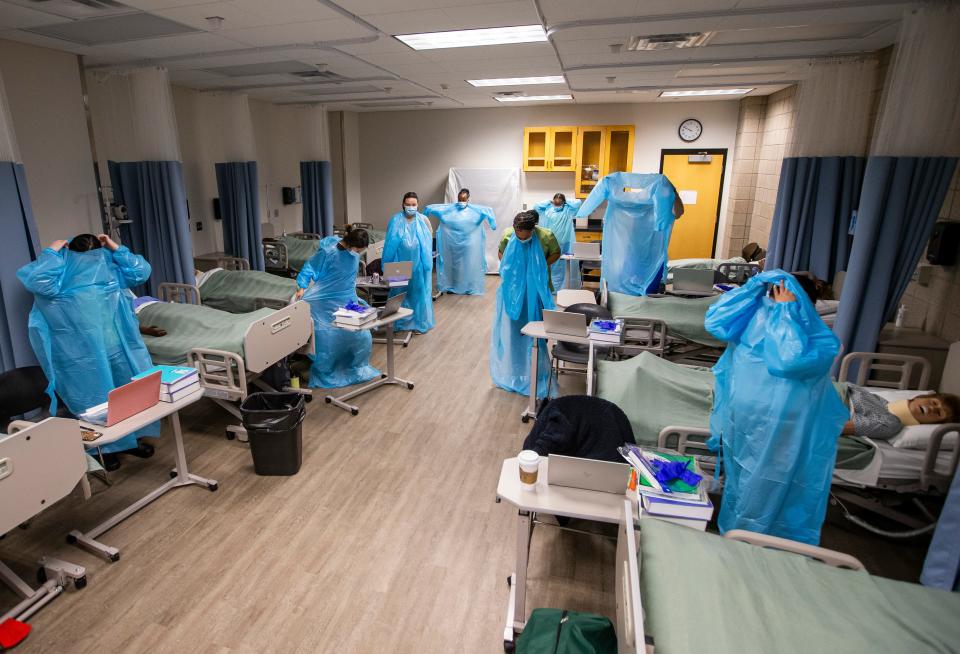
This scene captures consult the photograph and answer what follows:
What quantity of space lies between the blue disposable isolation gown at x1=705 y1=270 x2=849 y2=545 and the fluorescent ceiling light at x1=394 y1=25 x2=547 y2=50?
2570 mm

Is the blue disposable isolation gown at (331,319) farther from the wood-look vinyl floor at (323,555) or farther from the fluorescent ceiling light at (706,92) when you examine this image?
the fluorescent ceiling light at (706,92)

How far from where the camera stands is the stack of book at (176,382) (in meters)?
2.92

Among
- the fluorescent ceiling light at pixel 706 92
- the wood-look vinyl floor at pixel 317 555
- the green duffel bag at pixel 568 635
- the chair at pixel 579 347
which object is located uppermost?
the fluorescent ceiling light at pixel 706 92

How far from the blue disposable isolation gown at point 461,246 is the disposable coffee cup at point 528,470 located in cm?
558

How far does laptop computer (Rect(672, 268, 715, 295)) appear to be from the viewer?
547 cm

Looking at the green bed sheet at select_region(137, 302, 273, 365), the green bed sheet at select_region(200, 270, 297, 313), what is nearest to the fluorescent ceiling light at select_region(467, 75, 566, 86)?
the green bed sheet at select_region(200, 270, 297, 313)

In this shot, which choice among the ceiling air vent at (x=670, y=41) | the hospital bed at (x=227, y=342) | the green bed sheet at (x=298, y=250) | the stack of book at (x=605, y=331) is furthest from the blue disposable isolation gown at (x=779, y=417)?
the green bed sheet at (x=298, y=250)

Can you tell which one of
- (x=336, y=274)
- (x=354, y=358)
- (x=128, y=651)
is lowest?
(x=128, y=651)

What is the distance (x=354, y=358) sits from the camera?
4.86 meters

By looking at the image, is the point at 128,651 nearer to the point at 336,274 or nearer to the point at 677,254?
the point at 336,274

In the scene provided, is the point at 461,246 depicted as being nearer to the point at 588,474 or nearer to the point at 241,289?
the point at 241,289

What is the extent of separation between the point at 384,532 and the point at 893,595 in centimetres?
228

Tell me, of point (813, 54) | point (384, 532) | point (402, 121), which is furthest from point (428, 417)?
point (402, 121)

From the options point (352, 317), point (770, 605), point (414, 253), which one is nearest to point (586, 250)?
point (414, 253)
